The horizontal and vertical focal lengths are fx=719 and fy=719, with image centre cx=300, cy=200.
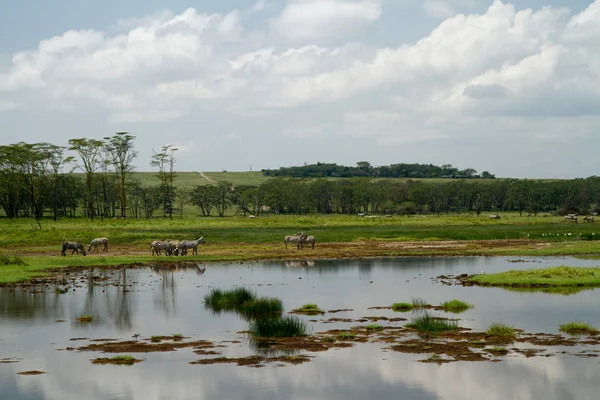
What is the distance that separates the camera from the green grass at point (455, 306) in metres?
27.3

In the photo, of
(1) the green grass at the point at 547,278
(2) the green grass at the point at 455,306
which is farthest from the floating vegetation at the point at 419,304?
(1) the green grass at the point at 547,278

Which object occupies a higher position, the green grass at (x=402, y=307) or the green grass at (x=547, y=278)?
the green grass at (x=547, y=278)

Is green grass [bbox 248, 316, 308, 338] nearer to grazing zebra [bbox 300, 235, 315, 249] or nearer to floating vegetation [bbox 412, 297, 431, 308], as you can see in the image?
floating vegetation [bbox 412, 297, 431, 308]

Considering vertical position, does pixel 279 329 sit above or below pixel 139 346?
above

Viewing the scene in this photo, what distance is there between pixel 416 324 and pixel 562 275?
13.4 metres

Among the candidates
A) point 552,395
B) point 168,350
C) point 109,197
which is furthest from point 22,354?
point 109,197

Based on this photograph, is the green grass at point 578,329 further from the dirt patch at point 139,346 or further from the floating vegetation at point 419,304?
the dirt patch at point 139,346

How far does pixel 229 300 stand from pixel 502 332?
11773 mm

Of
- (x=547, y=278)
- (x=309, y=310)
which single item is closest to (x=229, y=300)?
(x=309, y=310)

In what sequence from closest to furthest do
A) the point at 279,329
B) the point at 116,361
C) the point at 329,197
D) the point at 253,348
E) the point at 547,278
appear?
the point at 116,361, the point at 253,348, the point at 279,329, the point at 547,278, the point at 329,197

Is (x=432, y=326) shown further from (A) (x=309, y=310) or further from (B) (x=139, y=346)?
(B) (x=139, y=346)

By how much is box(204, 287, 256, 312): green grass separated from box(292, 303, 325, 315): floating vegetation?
2.21 m

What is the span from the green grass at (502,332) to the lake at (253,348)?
131cm

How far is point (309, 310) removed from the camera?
2778cm
